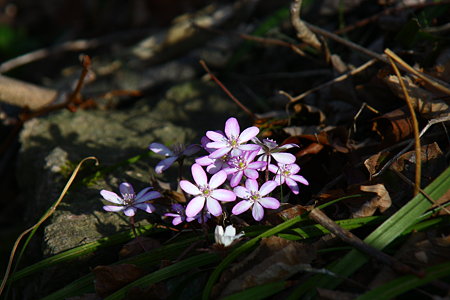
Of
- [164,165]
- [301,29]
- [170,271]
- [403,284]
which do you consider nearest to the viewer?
[403,284]

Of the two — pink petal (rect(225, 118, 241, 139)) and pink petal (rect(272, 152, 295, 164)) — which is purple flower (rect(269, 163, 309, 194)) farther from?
pink petal (rect(225, 118, 241, 139))

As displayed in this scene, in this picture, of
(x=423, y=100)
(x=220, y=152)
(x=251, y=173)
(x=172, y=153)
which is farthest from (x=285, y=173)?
(x=423, y=100)

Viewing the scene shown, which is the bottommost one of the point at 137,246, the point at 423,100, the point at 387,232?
the point at 137,246

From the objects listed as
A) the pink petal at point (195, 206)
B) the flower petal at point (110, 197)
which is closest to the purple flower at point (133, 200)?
the flower petal at point (110, 197)

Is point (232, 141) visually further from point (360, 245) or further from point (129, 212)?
point (360, 245)

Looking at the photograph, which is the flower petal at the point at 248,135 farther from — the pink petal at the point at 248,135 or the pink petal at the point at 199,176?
the pink petal at the point at 199,176

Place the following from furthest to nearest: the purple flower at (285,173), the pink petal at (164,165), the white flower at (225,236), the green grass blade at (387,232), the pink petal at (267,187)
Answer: the pink petal at (164,165), the purple flower at (285,173), the pink petal at (267,187), the white flower at (225,236), the green grass blade at (387,232)

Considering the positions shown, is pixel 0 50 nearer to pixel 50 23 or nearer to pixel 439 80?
pixel 50 23

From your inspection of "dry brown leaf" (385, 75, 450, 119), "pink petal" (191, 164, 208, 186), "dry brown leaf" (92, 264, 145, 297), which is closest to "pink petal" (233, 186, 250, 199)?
"pink petal" (191, 164, 208, 186)
